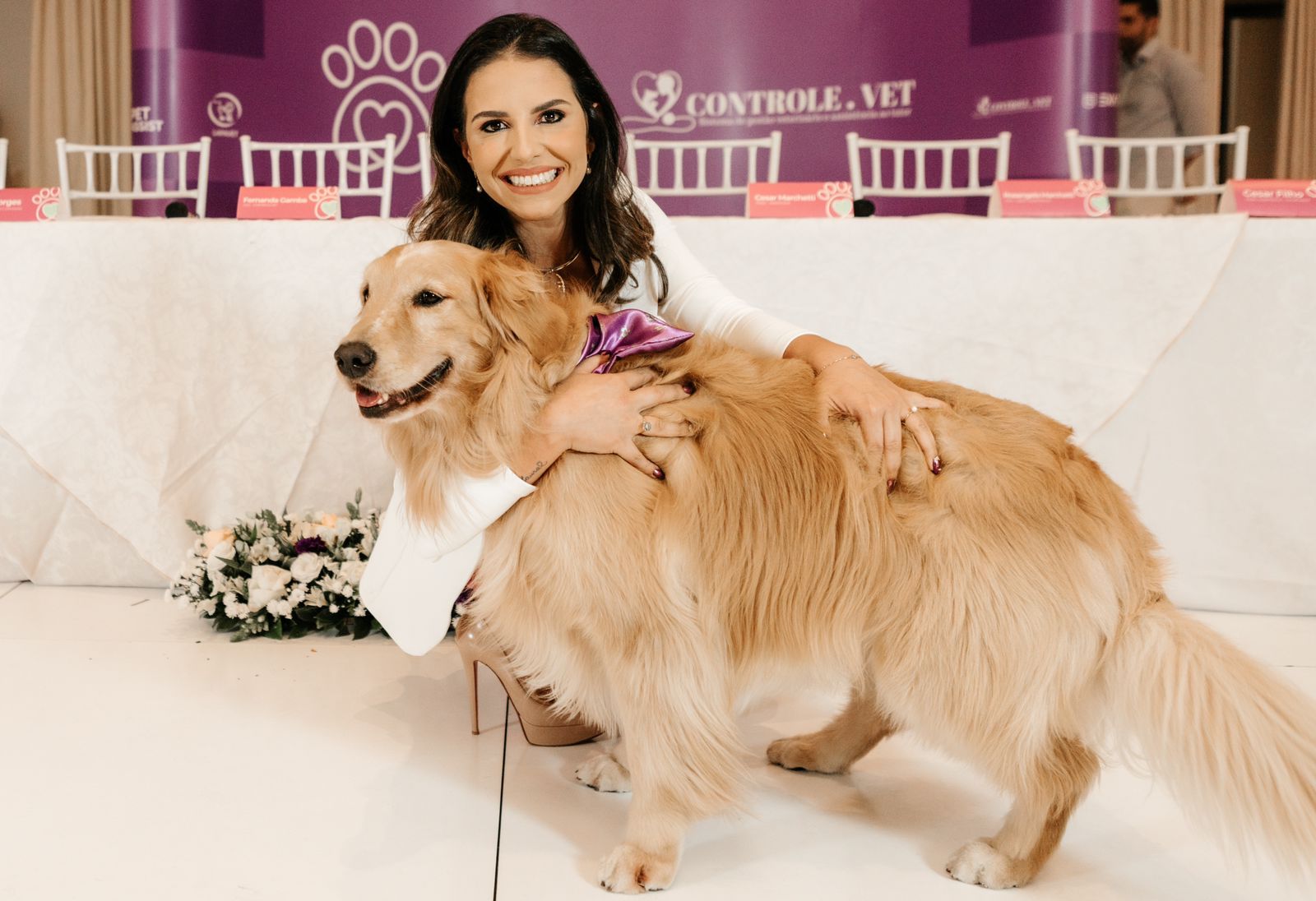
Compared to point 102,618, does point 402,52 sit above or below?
above

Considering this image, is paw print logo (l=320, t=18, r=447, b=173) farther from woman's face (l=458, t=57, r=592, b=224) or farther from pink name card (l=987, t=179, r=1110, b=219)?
woman's face (l=458, t=57, r=592, b=224)

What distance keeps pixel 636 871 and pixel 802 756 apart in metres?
0.54

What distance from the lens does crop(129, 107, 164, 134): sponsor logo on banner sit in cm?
697

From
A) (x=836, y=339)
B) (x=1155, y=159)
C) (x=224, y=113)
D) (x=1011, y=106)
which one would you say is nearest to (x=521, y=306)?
(x=836, y=339)

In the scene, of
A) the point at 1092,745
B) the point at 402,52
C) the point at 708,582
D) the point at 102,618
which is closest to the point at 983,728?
the point at 1092,745

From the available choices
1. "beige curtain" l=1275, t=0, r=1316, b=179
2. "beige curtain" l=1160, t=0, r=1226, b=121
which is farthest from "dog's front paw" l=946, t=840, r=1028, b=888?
"beige curtain" l=1275, t=0, r=1316, b=179

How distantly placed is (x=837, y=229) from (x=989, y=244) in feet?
1.34

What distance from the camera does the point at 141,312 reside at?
9.07ft

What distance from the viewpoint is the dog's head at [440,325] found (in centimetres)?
143

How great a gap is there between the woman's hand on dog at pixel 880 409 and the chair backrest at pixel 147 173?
2865 mm

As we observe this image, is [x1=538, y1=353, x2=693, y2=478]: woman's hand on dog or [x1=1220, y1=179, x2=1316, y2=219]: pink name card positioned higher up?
[x1=1220, y1=179, x2=1316, y2=219]: pink name card

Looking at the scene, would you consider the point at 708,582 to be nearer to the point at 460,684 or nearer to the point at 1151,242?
the point at 460,684

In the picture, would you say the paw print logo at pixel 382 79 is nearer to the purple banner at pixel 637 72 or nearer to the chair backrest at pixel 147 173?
the purple banner at pixel 637 72

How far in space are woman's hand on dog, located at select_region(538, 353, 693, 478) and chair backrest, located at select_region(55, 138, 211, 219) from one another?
8.48 feet
